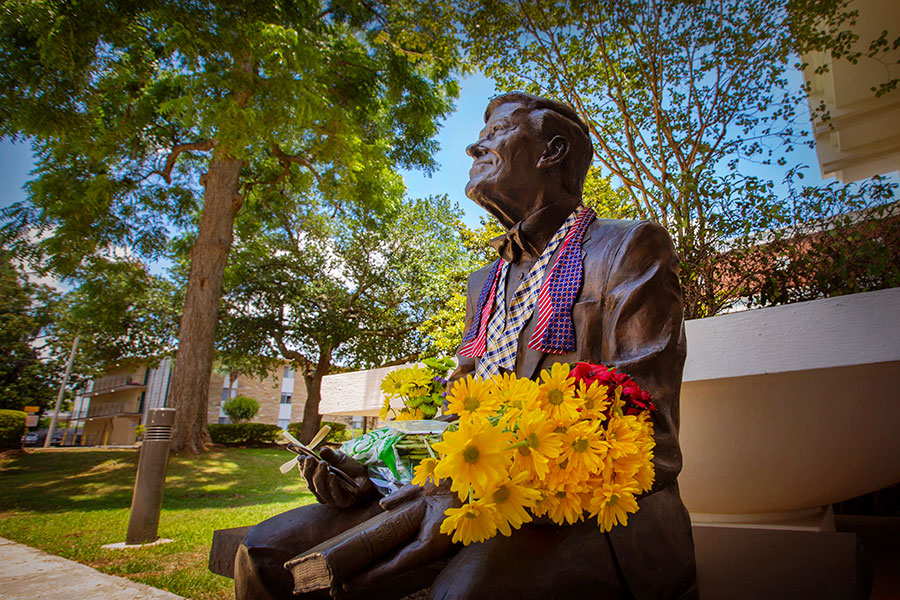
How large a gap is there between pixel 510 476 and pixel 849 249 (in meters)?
3.57

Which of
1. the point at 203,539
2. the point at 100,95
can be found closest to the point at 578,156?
the point at 203,539

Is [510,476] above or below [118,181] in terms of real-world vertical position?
below

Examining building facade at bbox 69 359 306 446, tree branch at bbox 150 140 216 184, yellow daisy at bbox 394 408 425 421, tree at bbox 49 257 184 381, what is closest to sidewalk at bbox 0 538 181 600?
yellow daisy at bbox 394 408 425 421

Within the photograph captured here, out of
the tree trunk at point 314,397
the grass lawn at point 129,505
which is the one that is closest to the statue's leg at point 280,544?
the grass lawn at point 129,505

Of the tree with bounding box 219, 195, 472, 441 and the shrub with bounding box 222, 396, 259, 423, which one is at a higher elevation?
the tree with bounding box 219, 195, 472, 441

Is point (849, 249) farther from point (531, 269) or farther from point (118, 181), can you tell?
point (118, 181)

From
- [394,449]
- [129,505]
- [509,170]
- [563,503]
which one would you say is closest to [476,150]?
[509,170]

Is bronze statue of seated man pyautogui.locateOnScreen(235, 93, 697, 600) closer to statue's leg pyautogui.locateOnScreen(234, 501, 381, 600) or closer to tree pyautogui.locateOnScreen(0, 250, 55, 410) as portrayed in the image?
statue's leg pyautogui.locateOnScreen(234, 501, 381, 600)

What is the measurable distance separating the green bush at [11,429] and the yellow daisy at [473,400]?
16655mm

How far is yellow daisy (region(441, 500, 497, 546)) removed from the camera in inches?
38.7

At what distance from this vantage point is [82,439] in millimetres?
42656

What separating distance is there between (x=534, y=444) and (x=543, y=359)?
658mm

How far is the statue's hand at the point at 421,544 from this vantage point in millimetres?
1148

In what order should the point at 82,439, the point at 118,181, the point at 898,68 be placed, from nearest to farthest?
1. the point at 898,68
2. the point at 118,181
3. the point at 82,439
